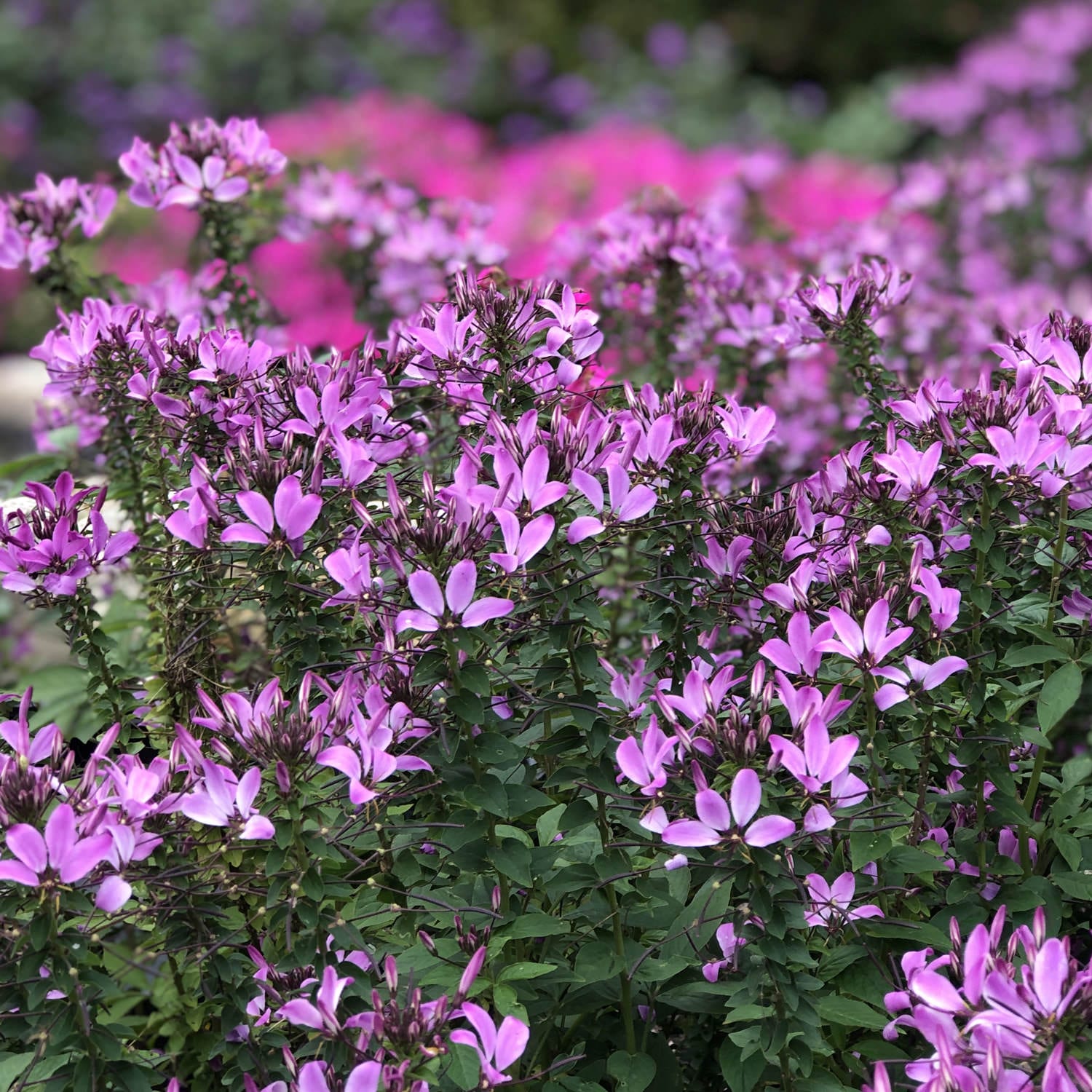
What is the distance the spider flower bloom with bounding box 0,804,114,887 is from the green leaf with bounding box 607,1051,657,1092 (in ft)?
2.16

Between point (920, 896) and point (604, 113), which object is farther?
point (604, 113)

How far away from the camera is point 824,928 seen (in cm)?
163

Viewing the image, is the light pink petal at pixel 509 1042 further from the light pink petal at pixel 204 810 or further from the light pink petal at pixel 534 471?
the light pink petal at pixel 534 471

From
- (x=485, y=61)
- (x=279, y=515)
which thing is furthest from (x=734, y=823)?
(x=485, y=61)

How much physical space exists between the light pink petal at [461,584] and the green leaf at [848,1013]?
0.65m

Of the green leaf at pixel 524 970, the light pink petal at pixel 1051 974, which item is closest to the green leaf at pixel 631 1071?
the green leaf at pixel 524 970

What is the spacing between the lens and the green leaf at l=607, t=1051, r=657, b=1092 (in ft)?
4.99

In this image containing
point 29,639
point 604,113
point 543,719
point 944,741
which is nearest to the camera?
Answer: point 944,741

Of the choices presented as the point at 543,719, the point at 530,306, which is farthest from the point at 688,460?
the point at 543,719

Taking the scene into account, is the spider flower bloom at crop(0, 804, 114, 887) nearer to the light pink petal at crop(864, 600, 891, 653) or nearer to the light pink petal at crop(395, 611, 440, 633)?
the light pink petal at crop(395, 611, 440, 633)

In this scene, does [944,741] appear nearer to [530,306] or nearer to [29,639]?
[530,306]

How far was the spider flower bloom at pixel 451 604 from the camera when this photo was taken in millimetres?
1363

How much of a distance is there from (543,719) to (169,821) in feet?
1.66

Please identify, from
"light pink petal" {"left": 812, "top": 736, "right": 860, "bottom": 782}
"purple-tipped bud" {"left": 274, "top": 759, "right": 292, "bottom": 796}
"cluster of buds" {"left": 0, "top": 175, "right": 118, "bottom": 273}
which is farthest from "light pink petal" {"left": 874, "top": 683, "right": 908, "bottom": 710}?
"cluster of buds" {"left": 0, "top": 175, "right": 118, "bottom": 273}
